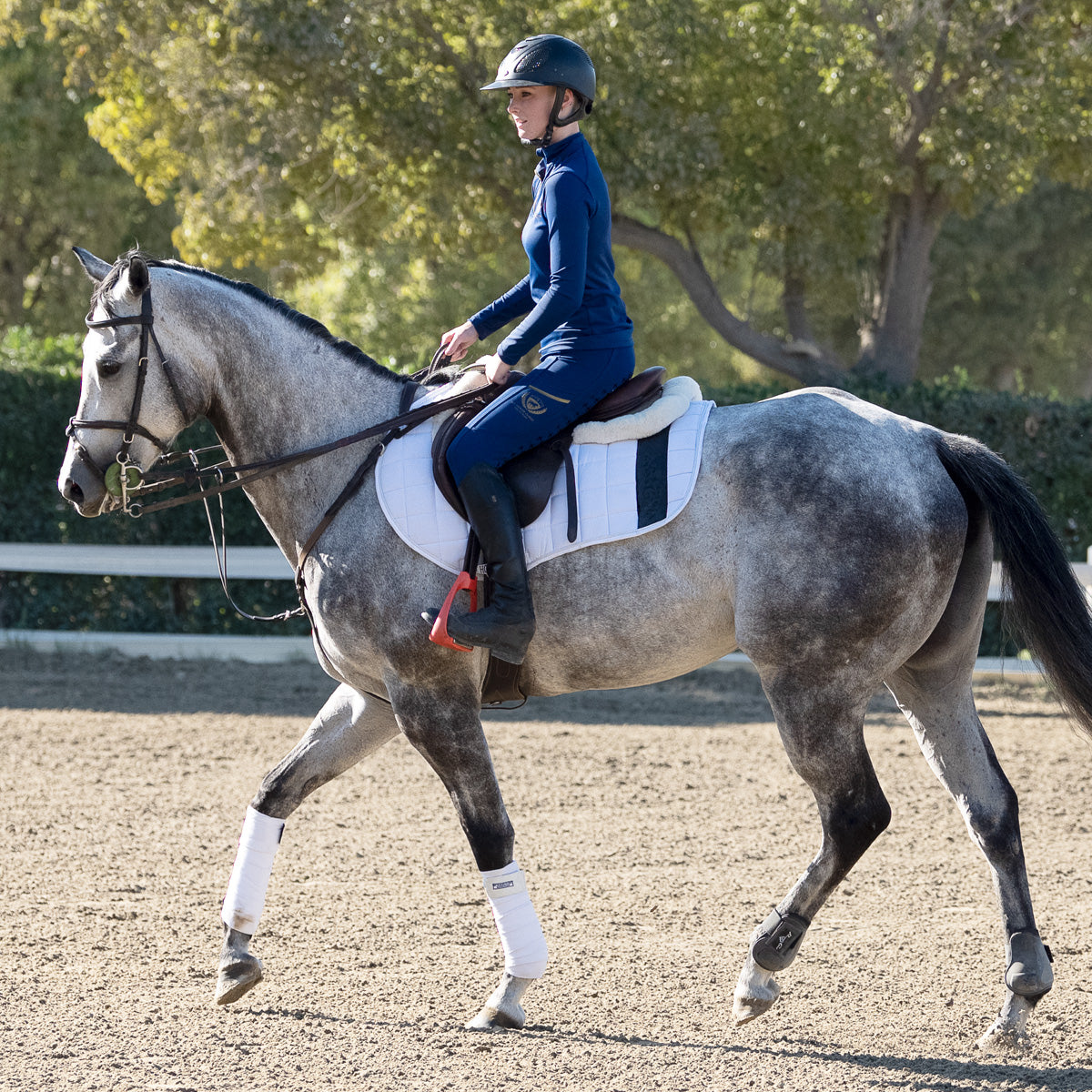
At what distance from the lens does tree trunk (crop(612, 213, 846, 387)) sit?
540 inches

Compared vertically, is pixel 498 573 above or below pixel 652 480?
below

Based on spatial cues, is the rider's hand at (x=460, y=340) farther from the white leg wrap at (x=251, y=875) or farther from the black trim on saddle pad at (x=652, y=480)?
the white leg wrap at (x=251, y=875)

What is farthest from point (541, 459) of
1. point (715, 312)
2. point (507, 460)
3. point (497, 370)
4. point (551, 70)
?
point (715, 312)

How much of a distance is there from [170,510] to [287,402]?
7.03 m

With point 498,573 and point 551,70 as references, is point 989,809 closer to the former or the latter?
point 498,573

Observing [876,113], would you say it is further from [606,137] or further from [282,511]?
[282,511]

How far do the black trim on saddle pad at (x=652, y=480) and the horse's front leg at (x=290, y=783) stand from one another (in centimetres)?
111

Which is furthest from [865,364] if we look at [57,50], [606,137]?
[57,50]

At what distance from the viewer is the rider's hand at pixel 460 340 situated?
4.13m

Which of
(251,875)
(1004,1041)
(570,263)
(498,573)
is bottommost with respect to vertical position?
(1004,1041)

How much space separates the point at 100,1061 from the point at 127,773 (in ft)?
12.3

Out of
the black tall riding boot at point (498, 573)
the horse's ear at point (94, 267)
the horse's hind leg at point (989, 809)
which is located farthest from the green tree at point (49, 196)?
the horse's hind leg at point (989, 809)

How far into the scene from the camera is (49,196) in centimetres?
2302

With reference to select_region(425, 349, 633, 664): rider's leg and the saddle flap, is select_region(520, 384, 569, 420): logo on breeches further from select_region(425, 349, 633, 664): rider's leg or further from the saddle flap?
the saddle flap
